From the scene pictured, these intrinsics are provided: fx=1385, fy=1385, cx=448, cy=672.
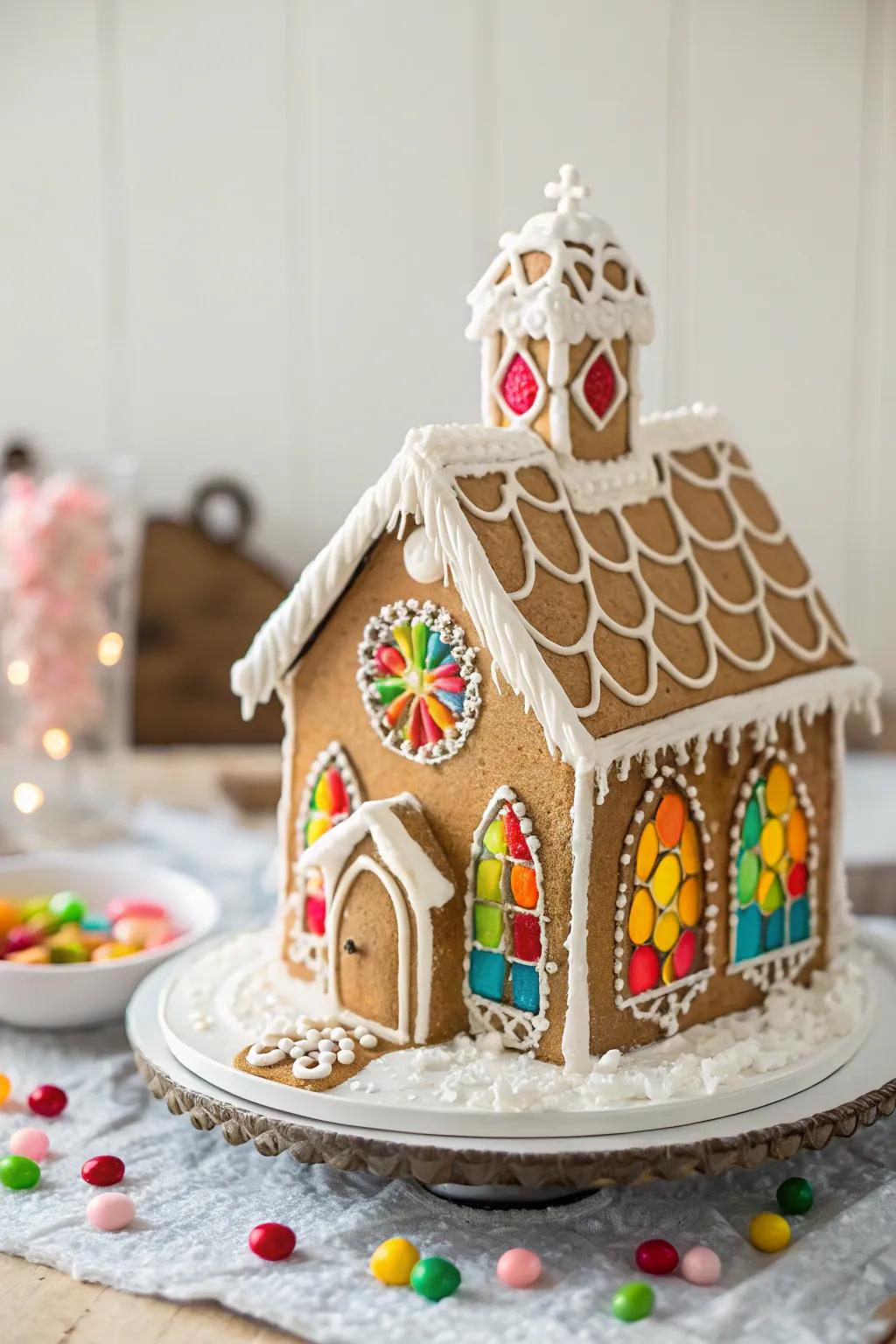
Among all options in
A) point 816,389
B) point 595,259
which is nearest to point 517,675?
point 595,259

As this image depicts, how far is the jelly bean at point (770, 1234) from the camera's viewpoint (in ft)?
3.43

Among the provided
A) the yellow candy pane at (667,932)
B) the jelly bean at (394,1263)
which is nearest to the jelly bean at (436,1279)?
the jelly bean at (394,1263)

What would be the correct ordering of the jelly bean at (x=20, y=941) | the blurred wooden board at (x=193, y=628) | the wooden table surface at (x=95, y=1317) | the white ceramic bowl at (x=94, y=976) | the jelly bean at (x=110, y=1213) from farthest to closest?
the blurred wooden board at (x=193, y=628)
the jelly bean at (x=20, y=941)
the white ceramic bowl at (x=94, y=976)
the jelly bean at (x=110, y=1213)
the wooden table surface at (x=95, y=1317)

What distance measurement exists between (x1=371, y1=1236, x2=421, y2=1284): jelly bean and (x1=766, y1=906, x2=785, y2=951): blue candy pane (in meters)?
0.46

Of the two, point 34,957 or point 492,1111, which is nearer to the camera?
point 492,1111

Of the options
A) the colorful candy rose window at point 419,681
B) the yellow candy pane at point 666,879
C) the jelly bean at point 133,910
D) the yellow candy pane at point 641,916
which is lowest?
the jelly bean at point 133,910

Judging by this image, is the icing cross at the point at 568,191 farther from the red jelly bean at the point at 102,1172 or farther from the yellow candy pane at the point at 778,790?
the red jelly bean at the point at 102,1172

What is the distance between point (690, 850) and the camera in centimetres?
120

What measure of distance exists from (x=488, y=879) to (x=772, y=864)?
12.1 inches

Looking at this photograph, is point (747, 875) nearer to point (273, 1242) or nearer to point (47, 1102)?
point (273, 1242)

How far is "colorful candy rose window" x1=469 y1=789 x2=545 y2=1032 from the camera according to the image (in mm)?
1119

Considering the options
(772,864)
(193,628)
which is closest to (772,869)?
(772,864)

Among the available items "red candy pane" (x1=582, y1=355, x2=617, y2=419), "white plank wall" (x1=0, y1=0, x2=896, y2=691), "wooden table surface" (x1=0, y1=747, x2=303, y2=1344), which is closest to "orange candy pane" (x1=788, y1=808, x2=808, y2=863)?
"red candy pane" (x1=582, y1=355, x2=617, y2=419)

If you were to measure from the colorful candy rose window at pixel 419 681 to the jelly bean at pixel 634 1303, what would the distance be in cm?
43
